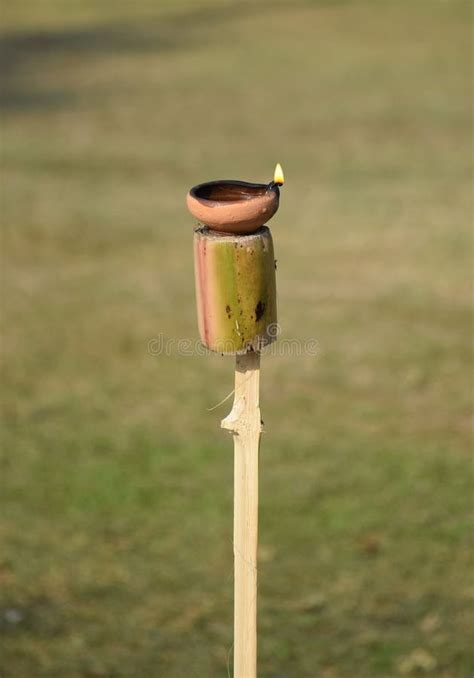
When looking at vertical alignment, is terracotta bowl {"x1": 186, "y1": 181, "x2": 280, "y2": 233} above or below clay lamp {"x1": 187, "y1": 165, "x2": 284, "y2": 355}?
above

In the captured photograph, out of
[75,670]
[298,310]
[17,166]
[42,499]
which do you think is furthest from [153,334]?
[17,166]

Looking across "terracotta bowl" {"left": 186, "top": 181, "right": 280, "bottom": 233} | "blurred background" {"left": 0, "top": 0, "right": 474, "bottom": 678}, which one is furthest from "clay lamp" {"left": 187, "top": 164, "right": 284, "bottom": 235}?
"blurred background" {"left": 0, "top": 0, "right": 474, "bottom": 678}

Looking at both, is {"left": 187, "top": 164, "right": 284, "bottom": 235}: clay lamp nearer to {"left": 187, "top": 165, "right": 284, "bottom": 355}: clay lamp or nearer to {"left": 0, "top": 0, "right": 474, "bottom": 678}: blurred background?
{"left": 187, "top": 165, "right": 284, "bottom": 355}: clay lamp

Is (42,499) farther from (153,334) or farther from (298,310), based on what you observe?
(298,310)

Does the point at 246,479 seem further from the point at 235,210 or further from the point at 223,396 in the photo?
the point at 223,396

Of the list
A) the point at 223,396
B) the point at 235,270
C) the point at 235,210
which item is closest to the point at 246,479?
the point at 235,270

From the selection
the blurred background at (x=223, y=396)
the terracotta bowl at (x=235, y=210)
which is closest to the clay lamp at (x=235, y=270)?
the terracotta bowl at (x=235, y=210)
